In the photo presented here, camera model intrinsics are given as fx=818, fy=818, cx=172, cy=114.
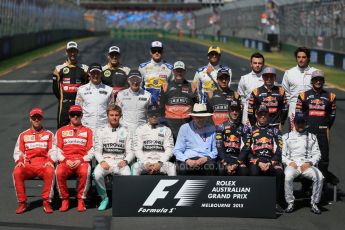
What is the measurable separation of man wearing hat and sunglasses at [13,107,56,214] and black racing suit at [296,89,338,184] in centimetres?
372

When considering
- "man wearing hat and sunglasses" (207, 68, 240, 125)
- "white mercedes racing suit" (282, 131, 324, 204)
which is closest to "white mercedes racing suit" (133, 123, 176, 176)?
"man wearing hat and sunglasses" (207, 68, 240, 125)

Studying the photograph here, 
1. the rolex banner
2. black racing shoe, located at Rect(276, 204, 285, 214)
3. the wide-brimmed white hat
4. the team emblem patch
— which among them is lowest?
black racing shoe, located at Rect(276, 204, 285, 214)

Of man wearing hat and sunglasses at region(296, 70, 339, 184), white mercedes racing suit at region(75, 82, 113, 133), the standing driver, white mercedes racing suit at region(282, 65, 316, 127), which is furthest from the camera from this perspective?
white mercedes racing suit at region(282, 65, 316, 127)

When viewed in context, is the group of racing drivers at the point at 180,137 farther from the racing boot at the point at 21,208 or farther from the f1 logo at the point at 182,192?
the f1 logo at the point at 182,192

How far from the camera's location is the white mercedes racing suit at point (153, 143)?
37.8ft

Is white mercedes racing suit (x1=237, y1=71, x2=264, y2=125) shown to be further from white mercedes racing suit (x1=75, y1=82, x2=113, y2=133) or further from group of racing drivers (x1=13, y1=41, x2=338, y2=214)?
white mercedes racing suit (x1=75, y1=82, x2=113, y2=133)

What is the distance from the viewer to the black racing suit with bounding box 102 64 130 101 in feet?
43.9

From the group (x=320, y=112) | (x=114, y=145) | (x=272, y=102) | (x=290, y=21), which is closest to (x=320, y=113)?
(x=320, y=112)

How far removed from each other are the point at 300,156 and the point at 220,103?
64.2 inches

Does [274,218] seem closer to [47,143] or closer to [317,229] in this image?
[317,229]

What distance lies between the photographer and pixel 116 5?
159 metres

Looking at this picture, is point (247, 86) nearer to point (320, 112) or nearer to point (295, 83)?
point (295, 83)

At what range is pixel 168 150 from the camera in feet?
37.9

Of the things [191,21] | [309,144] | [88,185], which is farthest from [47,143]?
[191,21]
